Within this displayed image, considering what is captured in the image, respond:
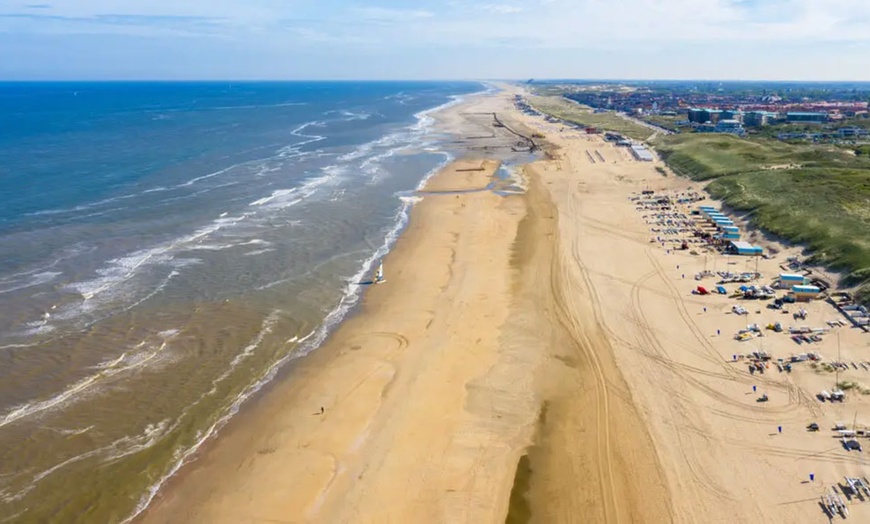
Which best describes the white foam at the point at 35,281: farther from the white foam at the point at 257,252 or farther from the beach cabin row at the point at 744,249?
the beach cabin row at the point at 744,249

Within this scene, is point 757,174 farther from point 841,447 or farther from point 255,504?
point 255,504

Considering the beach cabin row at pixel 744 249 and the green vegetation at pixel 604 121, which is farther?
the green vegetation at pixel 604 121

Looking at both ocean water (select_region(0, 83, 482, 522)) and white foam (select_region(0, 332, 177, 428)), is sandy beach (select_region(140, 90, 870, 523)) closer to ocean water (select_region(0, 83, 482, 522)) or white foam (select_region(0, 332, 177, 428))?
ocean water (select_region(0, 83, 482, 522))

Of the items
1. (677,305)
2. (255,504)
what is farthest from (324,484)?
(677,305)

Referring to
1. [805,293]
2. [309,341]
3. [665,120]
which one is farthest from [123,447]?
[665,120]

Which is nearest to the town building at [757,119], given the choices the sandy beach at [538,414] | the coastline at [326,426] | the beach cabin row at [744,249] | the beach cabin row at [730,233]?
the beach cabin row at [730,233]

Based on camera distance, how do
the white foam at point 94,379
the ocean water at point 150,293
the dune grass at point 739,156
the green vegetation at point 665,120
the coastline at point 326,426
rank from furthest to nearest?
the green vegetation at point 665,120 < the dune grass at point 739,156 < the white foam at point 94,379 < the ocean water at point 150,293 < the coastline at point 326,426

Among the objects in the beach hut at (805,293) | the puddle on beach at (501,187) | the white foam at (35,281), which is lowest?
the white foam at (35,281)
